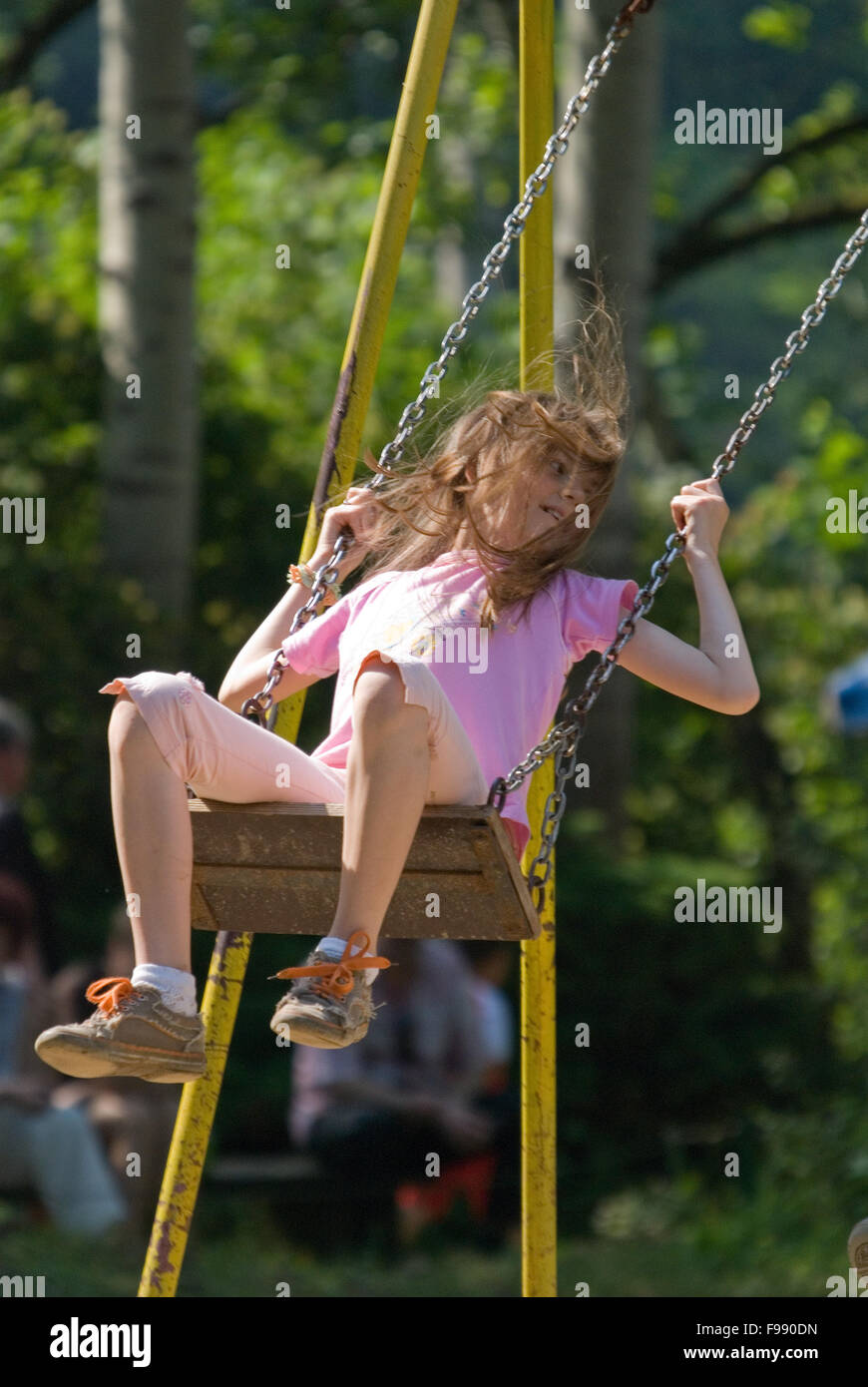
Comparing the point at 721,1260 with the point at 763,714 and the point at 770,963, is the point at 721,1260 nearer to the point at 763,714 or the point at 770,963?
the point at 770,963

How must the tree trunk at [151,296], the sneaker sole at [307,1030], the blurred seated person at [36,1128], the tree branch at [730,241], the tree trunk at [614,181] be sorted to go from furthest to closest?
the tree branch at [730,241] → the tree trunk at [151,296] → the tree trunk at [614,181] → the blurred seated person at [36,1128] → the sneaker sole at [307,1030]

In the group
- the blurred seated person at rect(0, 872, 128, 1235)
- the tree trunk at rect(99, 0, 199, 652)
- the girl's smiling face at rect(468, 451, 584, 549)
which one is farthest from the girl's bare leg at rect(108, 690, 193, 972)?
the tree trunk at rect(99, 0, 199, 652)

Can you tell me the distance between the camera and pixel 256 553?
9078mm

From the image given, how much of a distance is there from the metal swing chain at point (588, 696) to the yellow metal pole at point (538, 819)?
357 millimetres

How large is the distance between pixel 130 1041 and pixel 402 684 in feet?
2.24

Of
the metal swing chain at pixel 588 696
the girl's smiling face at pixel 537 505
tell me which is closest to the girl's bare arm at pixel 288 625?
the girl's smiling face at pixel 537 505

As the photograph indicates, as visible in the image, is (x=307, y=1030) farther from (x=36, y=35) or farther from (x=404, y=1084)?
(x=36, y=35)

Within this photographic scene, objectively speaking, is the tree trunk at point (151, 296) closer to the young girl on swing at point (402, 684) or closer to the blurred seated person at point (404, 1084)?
the blurred seated person at point (404, 1084)

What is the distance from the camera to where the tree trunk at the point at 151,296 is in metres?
8.30

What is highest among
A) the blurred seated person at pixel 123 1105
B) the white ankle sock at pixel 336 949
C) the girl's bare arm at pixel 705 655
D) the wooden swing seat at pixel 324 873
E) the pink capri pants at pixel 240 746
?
the girl's bare arm at pixel 705 655

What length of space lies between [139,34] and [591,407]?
549 cm

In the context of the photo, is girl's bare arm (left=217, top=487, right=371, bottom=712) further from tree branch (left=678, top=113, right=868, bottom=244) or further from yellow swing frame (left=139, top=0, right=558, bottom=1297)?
tree branch (left=678, top=113, right=868, bottom=244)

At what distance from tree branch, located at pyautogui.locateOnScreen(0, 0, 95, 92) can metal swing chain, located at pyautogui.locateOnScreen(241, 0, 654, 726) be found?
769cm

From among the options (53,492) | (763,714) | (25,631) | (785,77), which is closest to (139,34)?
(53,492)
